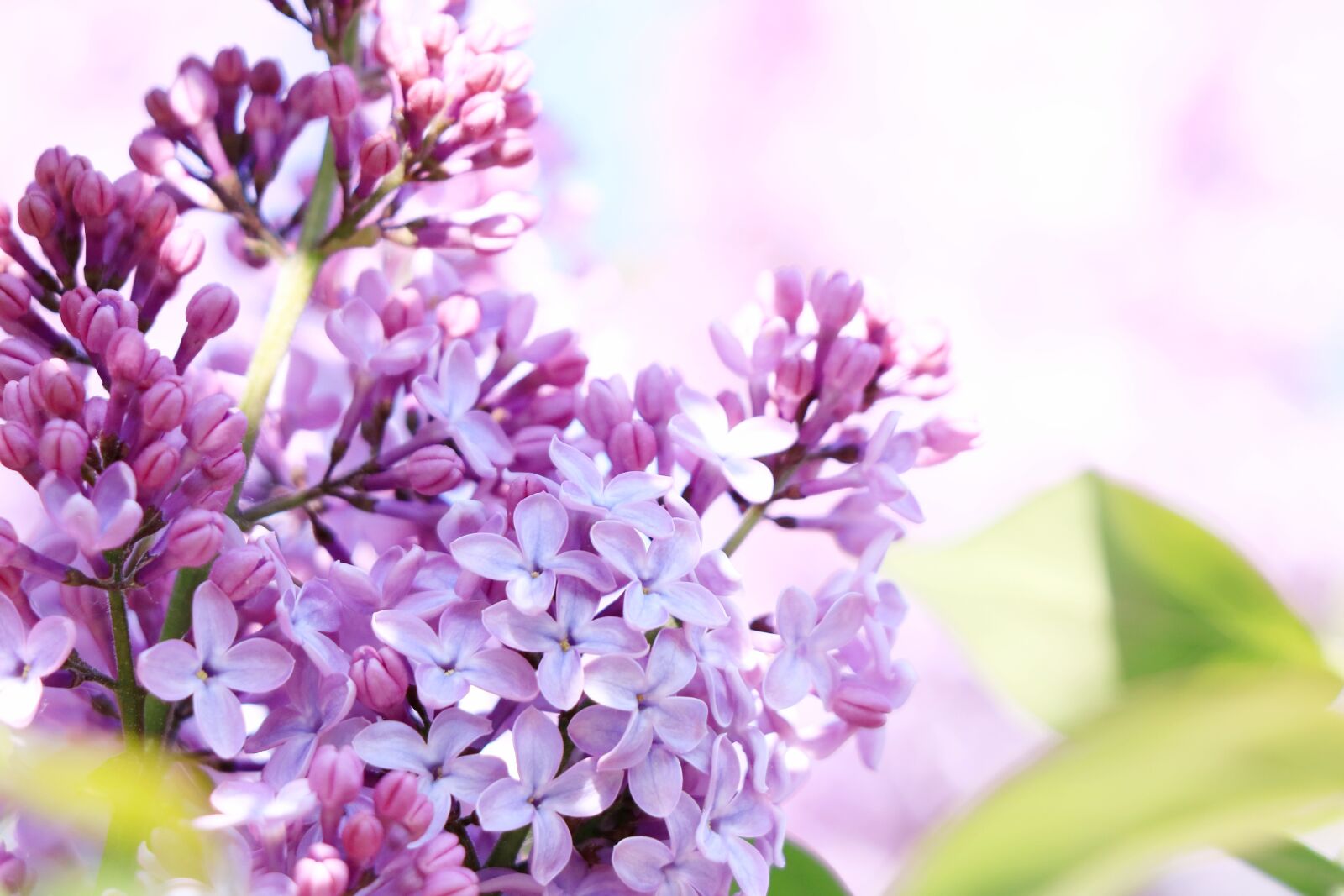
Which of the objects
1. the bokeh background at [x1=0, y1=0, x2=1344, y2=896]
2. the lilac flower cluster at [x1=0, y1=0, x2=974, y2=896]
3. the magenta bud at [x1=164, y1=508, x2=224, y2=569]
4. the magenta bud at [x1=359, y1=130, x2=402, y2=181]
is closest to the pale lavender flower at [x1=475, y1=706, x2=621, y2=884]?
the lilac flower cluster at [x1=0, y1=0, x2=974, y2=896]

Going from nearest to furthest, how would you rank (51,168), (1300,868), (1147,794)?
(1147,794) < (1300,868) < (51,168)

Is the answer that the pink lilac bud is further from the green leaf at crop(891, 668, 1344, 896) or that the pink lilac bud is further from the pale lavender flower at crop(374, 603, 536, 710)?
the green leaf at crop(891, 668, 1344, 896)

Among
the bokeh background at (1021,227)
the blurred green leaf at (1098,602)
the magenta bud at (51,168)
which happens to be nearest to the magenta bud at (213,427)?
the magenta bud at (51,168)

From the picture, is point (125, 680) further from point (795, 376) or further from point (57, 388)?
point (795, 376)

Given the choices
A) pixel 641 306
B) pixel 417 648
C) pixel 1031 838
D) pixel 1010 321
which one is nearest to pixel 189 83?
pixel 417 648

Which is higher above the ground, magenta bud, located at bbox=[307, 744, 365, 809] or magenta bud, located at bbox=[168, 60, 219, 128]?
magenta bud, located at bbox=[168, 60, 219, 128]

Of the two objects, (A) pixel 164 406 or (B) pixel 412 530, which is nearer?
(A) pixel 164 406

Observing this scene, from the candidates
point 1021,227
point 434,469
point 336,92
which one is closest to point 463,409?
point 434,469
